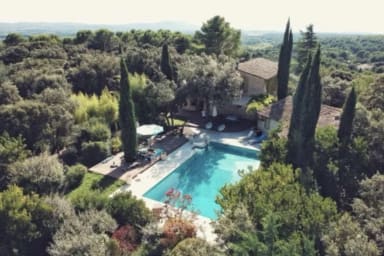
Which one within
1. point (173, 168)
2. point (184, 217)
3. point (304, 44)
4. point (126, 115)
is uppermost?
point (304, 44)

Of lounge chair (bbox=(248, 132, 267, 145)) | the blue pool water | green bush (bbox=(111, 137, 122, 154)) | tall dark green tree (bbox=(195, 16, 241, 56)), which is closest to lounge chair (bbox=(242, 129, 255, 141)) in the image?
lounge chair (bbox=(248, 132, 267, 145))

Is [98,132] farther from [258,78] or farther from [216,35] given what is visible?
[216,35]

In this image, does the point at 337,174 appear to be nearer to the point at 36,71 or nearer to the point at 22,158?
the point at 22,158

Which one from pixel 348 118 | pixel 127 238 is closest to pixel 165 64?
pixel 348 118

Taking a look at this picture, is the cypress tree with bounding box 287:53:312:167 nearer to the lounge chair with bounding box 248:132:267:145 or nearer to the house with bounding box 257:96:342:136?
the house with bounding box 257:96:342:136

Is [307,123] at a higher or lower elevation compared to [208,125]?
higher

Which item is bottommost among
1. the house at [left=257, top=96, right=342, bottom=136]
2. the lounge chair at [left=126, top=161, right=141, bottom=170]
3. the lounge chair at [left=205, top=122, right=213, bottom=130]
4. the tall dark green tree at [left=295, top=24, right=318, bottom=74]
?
the lounge chair at [left=126, top=161, right=141, bottom=170]
